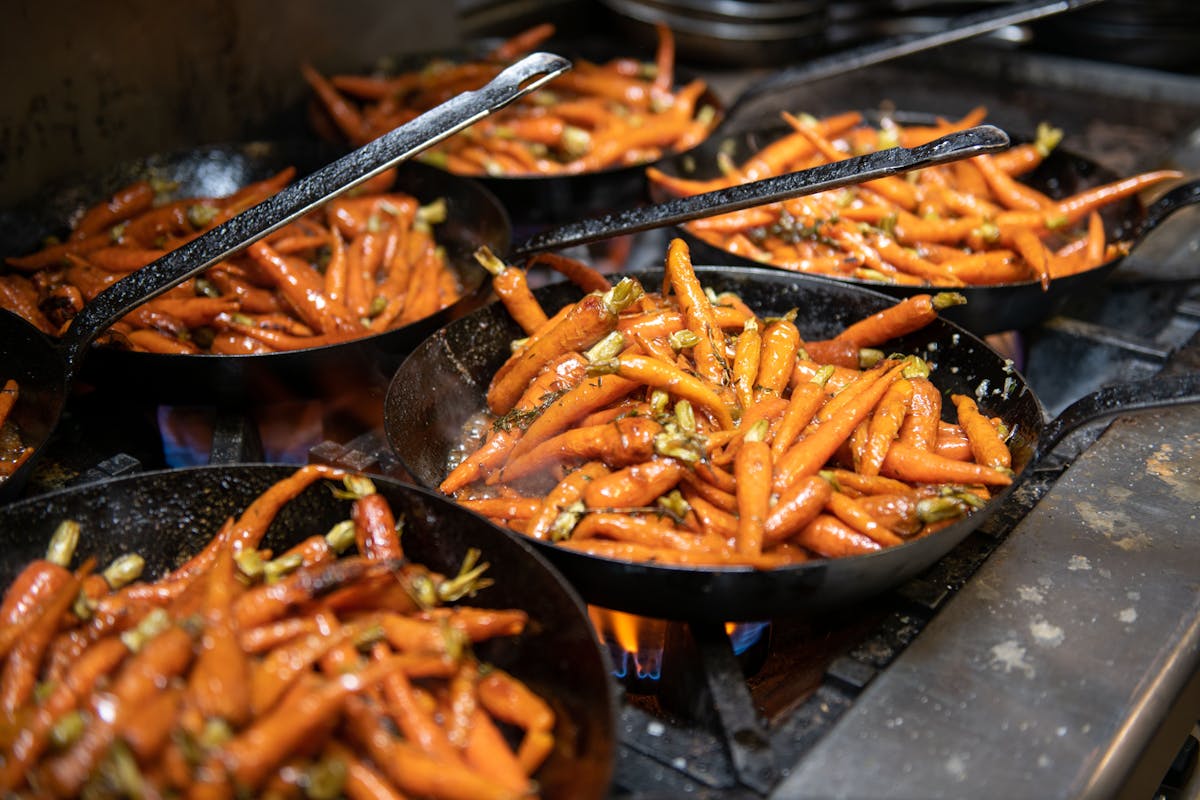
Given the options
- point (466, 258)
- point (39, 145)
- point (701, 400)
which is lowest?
point (466, 258)

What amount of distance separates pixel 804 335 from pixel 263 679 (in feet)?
6.01

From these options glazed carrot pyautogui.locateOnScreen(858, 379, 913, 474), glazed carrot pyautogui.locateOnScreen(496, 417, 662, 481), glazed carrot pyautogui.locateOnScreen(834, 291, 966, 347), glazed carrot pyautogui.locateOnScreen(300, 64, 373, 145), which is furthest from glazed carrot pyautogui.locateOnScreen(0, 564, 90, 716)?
glazed carrot pyautogui.locateOnScreen(300, 64, 373, 145)

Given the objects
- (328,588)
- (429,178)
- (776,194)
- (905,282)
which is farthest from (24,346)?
(905,282)

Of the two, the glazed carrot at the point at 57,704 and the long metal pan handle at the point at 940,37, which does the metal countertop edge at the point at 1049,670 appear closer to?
the glazed carrot at the point at 57,704

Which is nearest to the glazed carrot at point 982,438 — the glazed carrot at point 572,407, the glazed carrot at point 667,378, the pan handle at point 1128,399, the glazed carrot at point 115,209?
the pan handle at point 1128,399

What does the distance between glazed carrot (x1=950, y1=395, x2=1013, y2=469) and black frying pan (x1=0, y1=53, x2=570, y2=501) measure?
125 cm

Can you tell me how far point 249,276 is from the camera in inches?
117

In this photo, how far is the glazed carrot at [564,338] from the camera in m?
2.28

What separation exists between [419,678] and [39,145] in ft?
8.65

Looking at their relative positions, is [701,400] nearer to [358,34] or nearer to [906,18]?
[358,34]

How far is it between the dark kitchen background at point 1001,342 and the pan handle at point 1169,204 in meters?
0.33

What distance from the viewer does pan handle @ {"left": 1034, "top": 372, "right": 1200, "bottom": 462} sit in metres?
2.27

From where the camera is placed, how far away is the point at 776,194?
2314mm

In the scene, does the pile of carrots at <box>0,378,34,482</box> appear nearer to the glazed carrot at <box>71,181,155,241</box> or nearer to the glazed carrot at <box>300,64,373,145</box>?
the glazed carrot at <box>71,181,155,241</box>
